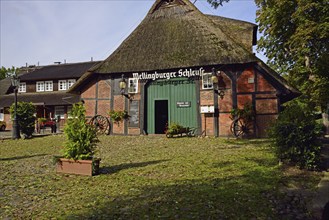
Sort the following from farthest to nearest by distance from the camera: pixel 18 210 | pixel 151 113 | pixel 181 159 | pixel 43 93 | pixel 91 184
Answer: pixel 43 93
pixel 151 113
pixel 181 159
pixel 91 184
pixel 18 210

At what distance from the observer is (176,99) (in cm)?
1633

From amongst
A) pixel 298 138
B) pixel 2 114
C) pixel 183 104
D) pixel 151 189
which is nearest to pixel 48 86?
pixel 2 114

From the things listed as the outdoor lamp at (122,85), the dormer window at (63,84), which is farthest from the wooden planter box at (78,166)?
the dormer window at (63,84)

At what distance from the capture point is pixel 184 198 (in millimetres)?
4781

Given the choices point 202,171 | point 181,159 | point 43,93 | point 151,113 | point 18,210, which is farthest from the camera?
point 43,93

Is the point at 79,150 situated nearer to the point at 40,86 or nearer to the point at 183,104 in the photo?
the point at 183,104

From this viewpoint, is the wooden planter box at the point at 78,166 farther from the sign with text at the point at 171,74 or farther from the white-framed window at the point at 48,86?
the white-framed window at the point at 48,86

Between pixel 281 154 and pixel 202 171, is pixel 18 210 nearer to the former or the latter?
pixel 202 171

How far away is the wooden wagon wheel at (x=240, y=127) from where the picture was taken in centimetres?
1455

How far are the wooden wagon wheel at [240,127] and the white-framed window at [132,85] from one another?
635 cm

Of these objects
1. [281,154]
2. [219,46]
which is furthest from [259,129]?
[281,154]

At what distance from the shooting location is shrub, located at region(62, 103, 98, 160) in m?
6.92

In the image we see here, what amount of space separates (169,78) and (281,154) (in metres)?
10.1

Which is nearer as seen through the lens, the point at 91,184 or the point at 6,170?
the point at 91,184
